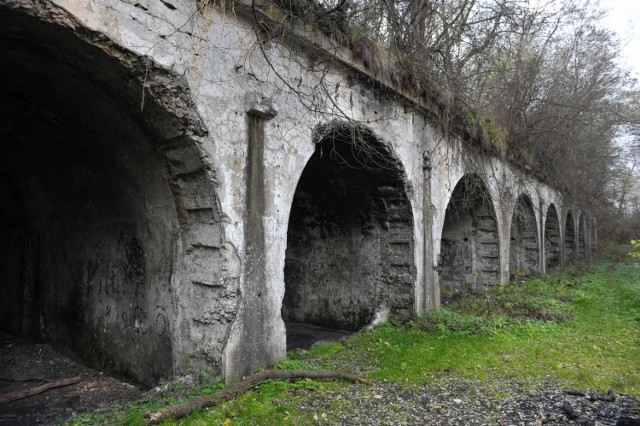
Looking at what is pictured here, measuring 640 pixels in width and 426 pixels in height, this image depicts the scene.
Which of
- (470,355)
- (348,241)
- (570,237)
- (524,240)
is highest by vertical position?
(570,237)

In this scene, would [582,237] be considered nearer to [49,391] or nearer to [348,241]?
[348,241]

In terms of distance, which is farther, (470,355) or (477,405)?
(470,355)

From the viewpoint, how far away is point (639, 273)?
14.0 metres

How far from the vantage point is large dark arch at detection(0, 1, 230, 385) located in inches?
134

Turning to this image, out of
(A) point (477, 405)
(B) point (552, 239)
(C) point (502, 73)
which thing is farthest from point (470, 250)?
(B) point (552, 239)

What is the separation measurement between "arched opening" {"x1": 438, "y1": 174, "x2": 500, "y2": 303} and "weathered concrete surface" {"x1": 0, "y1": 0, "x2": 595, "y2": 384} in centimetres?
354

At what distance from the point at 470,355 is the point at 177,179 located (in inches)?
151

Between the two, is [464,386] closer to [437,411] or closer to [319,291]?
[437,411]

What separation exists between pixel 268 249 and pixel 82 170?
2.35m

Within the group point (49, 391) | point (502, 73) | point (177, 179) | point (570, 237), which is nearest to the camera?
point (177, 179)

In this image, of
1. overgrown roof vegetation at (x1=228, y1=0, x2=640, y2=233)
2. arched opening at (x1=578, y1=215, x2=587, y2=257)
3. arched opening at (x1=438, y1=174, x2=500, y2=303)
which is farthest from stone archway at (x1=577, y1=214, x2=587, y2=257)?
arched opening at (x1=438, y1=174, x2=500, y2=303)

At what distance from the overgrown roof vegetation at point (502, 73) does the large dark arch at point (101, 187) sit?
1.67 meters

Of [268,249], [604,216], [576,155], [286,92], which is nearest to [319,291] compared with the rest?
[268,249]

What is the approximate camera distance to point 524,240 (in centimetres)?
1416
